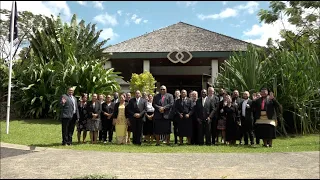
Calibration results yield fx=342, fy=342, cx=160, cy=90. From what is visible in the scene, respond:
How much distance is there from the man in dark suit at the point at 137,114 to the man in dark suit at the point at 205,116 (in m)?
1.69

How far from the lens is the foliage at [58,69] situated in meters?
17.0

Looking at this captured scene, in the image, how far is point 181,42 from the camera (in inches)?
920

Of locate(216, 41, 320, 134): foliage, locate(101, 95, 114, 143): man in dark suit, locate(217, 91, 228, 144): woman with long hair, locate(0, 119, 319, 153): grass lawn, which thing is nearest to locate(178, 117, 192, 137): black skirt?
locate(0, 119, 319, 153): grass lawn

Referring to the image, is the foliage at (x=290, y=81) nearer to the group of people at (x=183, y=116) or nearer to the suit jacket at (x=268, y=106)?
the group of people at (x=183, y=116)

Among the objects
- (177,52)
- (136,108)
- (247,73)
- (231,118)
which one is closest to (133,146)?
(136,108)

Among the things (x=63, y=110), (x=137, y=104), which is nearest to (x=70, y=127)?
(x=63, y=110)

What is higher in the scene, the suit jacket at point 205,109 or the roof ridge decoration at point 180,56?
the roof ridge decoration at point 180,56

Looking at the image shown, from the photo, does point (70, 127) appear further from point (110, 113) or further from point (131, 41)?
point (131, 41)

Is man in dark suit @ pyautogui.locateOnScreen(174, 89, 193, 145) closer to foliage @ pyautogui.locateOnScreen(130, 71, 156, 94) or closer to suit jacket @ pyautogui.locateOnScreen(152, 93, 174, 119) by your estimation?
suit jacket @ pyautogui.locateOnScreen(152, 93, 174, 119)

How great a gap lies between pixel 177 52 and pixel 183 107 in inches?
440

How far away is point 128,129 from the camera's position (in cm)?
1100

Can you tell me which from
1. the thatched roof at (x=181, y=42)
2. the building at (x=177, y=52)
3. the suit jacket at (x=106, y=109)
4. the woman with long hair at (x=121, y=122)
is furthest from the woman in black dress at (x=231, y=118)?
the thatched roof at (x=181, y=42)

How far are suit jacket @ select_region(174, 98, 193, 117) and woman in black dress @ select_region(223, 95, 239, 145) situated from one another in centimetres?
106

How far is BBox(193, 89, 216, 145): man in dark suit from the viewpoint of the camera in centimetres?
1027
